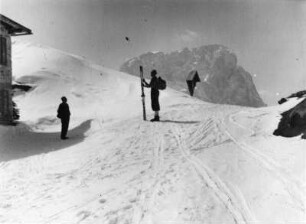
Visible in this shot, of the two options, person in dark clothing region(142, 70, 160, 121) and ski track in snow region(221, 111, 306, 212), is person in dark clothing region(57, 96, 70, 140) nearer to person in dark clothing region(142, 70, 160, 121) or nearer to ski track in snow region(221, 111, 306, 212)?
person in dark clothing region(142, 70, 160, 121)

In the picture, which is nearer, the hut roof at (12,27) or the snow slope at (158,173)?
the snow slope at (158,173)

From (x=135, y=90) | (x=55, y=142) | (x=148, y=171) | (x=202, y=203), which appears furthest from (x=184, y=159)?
(x=135, y=90)

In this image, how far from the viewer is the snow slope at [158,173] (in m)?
5.07

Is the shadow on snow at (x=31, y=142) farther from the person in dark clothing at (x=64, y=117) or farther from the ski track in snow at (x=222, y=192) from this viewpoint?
the ski track in snow at (x=222, y=192)

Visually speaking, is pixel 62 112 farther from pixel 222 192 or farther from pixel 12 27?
pixel 222 192

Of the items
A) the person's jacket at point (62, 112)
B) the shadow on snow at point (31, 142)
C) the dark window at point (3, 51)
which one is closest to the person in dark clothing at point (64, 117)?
the person's jacket at point (62, 112)

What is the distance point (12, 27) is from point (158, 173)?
15.0m

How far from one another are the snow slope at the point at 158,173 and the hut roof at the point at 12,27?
5964mm

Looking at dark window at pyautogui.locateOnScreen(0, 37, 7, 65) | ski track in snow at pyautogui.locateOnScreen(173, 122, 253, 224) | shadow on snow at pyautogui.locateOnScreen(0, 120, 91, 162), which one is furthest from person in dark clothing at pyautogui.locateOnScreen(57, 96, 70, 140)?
ski track in snow at pyautogui.locateOnScreen(173, 122, 253, 224)

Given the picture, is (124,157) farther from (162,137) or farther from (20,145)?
(20,145)

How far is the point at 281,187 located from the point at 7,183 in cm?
602

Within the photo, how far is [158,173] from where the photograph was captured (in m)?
6.96

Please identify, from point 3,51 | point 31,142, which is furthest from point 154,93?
point 3,51

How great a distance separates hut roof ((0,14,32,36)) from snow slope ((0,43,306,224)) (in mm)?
5964
